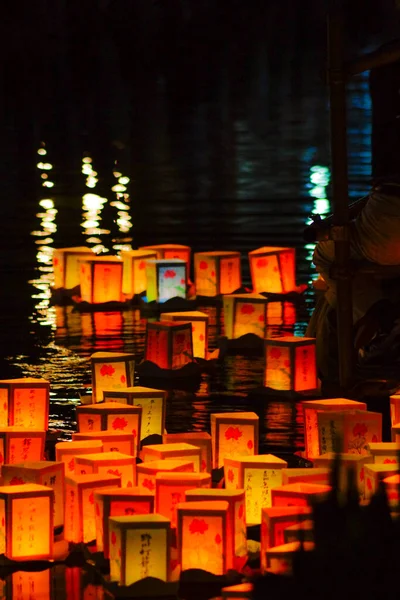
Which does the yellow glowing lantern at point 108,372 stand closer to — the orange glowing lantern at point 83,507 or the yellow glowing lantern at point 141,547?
the orange glowing lantern at point 83,507

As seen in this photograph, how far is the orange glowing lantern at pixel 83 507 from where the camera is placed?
4.87 meters

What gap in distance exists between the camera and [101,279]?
9094 mm

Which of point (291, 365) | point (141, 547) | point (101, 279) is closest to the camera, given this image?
point (141, 547)

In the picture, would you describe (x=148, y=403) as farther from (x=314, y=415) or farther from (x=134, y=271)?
(x=134, y=271)

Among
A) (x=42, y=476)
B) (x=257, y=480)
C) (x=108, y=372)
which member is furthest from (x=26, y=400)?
(x=257, y=480)

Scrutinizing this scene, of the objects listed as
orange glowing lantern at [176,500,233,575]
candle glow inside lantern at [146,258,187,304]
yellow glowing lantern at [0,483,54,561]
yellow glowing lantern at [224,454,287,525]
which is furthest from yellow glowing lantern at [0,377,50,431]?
candle glow inside lantern at [146,258,187,304]

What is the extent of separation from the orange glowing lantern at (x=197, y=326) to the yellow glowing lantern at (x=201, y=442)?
206cm

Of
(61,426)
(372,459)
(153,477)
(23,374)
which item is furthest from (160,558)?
(23,374)

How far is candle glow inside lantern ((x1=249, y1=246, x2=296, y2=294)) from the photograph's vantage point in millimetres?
9219

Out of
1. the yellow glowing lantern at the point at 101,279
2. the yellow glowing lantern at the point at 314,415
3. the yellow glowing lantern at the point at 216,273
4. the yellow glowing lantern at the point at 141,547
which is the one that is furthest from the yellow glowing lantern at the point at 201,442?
the yellow glowing lantern at the point at 216,273

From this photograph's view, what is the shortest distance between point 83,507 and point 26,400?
138cm

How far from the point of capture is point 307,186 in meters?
13.2

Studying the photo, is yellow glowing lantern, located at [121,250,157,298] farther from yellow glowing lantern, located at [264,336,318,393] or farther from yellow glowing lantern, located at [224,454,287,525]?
yellow glowing lantern, located at [224,454,287,525]

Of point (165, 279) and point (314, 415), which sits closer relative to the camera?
point (314, 415)
